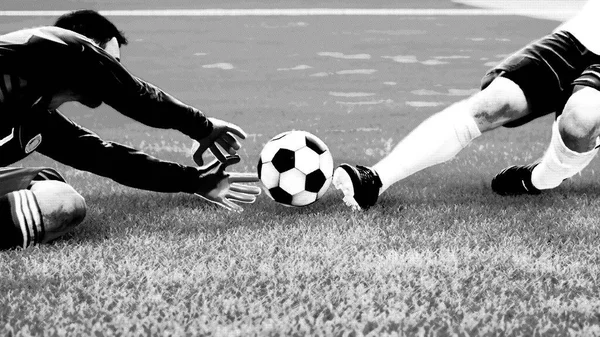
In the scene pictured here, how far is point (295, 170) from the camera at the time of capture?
3664 mm

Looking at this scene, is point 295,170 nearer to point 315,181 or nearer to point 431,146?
point 315,181

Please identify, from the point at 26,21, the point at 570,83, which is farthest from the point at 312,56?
the point at 570,83

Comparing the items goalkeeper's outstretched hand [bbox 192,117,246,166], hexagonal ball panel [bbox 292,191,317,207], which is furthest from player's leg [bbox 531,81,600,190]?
goalkeeper's outstretched hand [bbox 192,117,246,166]

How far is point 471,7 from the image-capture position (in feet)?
54.0

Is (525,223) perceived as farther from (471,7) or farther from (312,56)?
(471,7)

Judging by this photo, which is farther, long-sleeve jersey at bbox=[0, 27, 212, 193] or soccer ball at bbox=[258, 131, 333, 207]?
soccer ball at bbox=[258, 131, 333, 207]

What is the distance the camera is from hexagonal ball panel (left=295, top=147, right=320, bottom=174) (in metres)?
3.67

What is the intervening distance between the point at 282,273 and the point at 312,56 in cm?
931

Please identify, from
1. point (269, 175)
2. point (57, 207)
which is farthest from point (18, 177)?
point (269, 175)

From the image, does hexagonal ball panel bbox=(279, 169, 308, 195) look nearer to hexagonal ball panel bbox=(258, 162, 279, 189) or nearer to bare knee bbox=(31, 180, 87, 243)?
hexagonal ball panel bbox=(258, 162, 279, 189)

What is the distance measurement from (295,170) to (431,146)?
2.33ft

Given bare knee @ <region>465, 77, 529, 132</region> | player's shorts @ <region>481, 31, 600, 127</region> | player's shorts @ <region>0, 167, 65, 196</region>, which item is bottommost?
player's shorts @ <region>0, 167, 65, 196</region>

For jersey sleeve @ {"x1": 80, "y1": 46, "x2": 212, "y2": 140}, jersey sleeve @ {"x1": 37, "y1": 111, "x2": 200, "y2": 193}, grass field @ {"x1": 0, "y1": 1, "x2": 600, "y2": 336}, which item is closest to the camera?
grass field @ {"x1": 0, "y1": 1, "x2": 600, "y2": 336}

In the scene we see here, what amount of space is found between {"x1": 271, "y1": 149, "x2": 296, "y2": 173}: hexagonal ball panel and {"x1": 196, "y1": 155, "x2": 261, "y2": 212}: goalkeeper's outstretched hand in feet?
0.67
